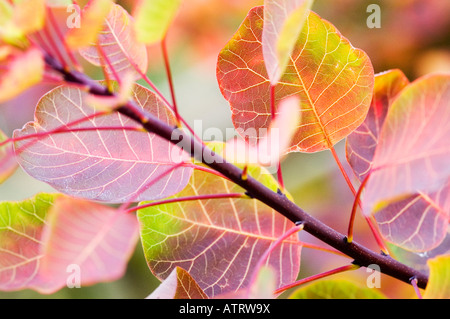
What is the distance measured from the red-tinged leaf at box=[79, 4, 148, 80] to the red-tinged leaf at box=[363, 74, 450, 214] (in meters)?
0.21

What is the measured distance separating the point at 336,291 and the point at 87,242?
0.60ft

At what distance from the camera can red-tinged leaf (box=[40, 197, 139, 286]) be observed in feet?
0.96

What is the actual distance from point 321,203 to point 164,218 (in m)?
1.00

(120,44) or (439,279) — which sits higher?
(120,44)

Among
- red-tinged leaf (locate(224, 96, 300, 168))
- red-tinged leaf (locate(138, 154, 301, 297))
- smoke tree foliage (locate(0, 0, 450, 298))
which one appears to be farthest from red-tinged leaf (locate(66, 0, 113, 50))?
red-tinged leaf (locate(138, 154, 301, 297))

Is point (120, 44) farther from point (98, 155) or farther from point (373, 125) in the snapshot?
point (373, 125)

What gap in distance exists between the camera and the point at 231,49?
0.45m

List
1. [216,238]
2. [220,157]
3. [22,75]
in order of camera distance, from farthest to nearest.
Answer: [216,238], [220,157], [22,75]

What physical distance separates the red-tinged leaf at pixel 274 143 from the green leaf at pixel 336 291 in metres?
0.10

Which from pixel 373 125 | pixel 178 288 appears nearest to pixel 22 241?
pixel 178 288

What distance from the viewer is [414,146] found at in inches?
13.2

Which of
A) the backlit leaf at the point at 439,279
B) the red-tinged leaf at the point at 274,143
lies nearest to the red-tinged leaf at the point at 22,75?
the red-tinged leaf at the point at 274,143
